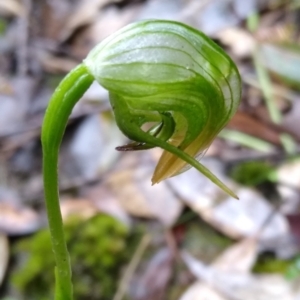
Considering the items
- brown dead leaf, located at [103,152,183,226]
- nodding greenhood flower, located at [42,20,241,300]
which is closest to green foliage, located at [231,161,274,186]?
brown dead leaf, located at [103,152,183,226]

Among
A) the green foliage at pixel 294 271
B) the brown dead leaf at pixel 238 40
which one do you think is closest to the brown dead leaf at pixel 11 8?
the brown dead leaf at pixel 238 40

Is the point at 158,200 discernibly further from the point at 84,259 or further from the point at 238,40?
the point at 238,40

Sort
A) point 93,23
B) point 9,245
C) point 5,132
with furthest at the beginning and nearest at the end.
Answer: point 93,23 → point 5,132 → point 9,245

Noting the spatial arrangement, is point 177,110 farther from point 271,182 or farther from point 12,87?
point 12,87

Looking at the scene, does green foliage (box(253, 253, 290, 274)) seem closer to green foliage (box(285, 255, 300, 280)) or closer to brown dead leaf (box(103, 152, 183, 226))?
green foliage (box(285, 255, 300, 280))

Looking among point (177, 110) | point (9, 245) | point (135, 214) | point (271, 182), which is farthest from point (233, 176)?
point (177, 110)

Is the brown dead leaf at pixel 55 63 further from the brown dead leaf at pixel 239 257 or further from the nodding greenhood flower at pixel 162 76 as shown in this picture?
the nodding greenhood flower at pixel 162 76

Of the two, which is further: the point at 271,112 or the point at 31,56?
the point at 31,56

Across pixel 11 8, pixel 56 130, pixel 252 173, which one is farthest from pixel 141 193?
pixel 11 8
